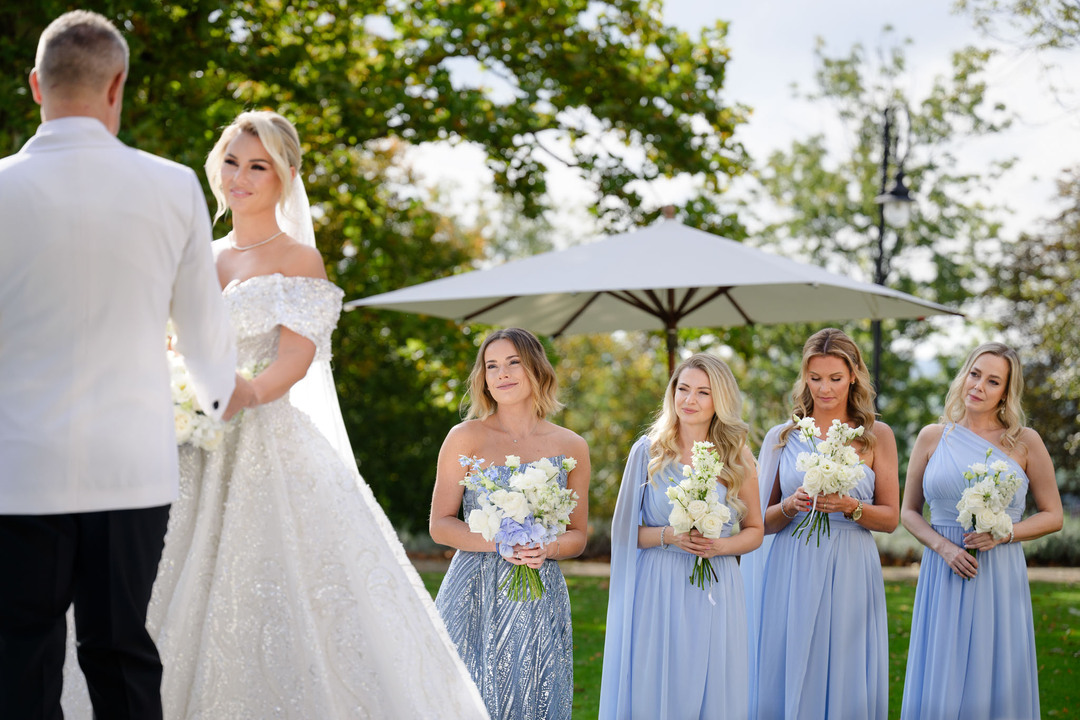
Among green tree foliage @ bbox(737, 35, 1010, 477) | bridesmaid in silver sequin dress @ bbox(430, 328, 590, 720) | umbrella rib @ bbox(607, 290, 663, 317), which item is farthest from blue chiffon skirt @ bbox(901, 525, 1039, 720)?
green tree foliage @ bbox(737, 35, 1010, 477)

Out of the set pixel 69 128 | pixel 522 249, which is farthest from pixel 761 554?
pixel 522 249

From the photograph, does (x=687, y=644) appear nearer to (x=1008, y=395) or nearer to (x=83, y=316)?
(x=1008, y=395)

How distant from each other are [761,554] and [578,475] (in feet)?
4.61

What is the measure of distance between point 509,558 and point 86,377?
6.95 ft

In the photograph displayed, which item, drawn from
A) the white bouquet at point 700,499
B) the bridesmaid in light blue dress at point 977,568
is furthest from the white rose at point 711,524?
the bridesmaid in light blue dress at point 977,568

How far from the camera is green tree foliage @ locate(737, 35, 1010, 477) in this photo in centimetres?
2614

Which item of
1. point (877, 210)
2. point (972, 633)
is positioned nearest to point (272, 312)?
point (972, 633)

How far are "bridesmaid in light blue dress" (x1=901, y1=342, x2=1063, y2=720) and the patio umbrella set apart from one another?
4.89 ft

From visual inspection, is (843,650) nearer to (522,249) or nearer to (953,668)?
(953,668)

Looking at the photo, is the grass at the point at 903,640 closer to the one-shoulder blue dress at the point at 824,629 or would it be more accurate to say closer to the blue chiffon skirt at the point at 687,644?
the one-shoulder blue dress at the point at 824,629

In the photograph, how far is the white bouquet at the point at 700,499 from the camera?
178 inches

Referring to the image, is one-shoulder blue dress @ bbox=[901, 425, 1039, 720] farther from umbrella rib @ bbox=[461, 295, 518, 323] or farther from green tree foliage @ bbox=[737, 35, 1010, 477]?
green tree foliage @ bbox=[737, 35, 1010, 477]

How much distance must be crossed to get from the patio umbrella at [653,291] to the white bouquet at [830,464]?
1.64 metres

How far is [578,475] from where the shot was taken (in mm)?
4633
